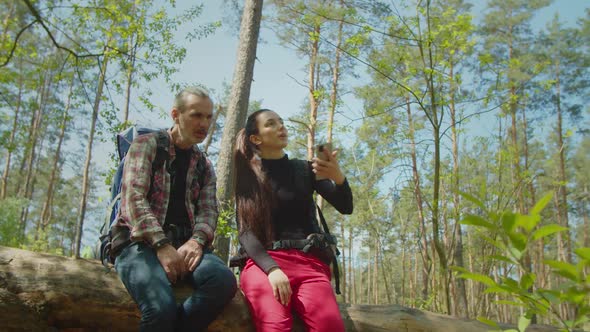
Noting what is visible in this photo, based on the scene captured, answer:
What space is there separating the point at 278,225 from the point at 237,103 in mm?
3687

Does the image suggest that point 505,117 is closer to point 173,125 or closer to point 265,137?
point 265,137

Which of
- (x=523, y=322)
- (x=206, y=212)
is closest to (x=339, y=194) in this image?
(x=206, y=212)

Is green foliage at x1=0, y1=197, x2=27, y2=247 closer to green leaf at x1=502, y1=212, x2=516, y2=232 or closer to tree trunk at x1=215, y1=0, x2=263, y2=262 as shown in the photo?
tree trunk at x1=215, y1=0, x2=263, y2=262

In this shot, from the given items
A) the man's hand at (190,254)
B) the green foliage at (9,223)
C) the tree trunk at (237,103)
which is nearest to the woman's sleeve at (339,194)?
the man's hand at (190,254)

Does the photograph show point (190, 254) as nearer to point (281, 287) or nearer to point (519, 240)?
point (281, 287)

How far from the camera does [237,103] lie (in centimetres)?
603

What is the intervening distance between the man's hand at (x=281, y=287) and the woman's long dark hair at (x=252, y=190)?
0.33 metres

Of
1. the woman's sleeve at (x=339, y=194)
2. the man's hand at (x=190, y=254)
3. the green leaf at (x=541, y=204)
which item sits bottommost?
the man's hand at (x=190, y=254)

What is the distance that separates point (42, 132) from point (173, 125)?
22946mm

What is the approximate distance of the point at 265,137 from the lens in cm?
285

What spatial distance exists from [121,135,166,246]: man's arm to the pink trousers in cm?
60

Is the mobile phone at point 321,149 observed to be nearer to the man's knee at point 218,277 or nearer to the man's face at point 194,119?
the man's face at point 194,119

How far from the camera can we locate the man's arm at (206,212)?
2.50 metres

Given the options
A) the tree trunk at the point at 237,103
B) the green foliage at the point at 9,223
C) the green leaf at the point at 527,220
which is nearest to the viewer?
the green leaf at the point at 527,220
